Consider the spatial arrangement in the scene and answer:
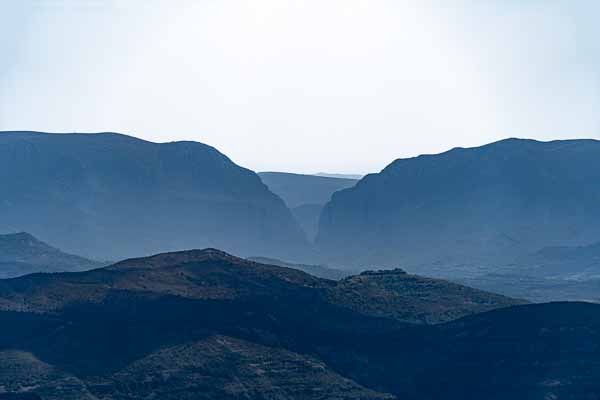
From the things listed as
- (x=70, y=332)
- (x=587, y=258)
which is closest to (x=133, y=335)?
(x=70, y=332)

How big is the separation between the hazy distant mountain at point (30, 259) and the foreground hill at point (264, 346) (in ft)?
229

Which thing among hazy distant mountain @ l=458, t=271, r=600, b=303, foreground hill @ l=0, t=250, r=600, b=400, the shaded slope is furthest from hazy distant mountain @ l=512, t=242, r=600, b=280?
foreground hill @ l=0, t=250, r=600, b=400

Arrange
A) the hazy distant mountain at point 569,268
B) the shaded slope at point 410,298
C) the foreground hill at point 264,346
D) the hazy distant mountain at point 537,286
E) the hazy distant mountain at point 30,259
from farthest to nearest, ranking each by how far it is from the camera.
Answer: the hazy distant mountain at point 569,268
the hazy distant mountain at point 30,259
the hazy distant mountain at point 537,286
the shaded slope at point 410,298
the foreground hill at point 264,346

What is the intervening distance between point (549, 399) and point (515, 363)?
565cm

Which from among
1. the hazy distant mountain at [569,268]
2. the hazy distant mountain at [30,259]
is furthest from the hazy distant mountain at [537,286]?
the hazy distant mountain at [30,259]

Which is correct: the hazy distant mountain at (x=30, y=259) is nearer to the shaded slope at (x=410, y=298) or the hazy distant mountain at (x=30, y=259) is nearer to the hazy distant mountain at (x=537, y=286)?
the hazy distant mountain at (x=537, y=286)

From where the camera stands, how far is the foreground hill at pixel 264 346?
68.8 meters

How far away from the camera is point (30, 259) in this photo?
556 feet

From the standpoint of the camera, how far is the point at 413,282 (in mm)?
102438

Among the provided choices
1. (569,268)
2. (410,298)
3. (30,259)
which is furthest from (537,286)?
(30,259)

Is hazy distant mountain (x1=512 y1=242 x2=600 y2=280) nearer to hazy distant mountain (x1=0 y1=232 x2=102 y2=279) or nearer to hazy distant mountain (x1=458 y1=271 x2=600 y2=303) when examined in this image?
hazy distant mountain (x1=458 y1=271 x2=600 y2=303)

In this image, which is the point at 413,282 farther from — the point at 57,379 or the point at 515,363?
the point at 57,379

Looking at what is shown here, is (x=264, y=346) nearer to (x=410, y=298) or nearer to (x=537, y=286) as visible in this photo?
(x=410, y=298)

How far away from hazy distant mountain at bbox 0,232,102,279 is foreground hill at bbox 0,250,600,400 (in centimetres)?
6989
